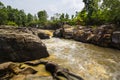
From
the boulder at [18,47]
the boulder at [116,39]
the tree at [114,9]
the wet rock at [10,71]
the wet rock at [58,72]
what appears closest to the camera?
the wet rock at [58,72]

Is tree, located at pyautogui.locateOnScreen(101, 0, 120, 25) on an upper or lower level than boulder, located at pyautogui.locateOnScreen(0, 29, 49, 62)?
upper

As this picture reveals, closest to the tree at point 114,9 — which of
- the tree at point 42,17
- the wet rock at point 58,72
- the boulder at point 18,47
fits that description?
the boulder at point 18,47

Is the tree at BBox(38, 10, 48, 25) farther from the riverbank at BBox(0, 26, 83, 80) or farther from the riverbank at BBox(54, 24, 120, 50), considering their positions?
the riverbank at BBox(0, 26, 83, 80)

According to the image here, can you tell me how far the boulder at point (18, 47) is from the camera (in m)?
19.4

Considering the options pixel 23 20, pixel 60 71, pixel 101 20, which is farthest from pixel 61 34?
pixel 23 20

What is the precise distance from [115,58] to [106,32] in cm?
1080

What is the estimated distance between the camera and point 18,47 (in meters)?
20.0

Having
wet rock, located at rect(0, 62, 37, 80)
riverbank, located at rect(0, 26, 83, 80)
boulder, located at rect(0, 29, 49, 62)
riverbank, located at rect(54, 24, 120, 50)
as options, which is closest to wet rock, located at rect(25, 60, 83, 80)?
riverbank, located at rect(0, 26, 83, 80)

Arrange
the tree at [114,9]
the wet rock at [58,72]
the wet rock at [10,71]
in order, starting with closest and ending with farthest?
1. the wet rock at [58,72]
2. the wet rock at [10,71]
3. the tree at [114,9]

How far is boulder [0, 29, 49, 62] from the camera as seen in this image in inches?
763

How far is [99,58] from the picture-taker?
2270 centimetres

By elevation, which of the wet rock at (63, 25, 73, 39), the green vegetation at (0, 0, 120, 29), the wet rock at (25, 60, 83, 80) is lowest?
the wet rock at (25, 60, 83, 80)

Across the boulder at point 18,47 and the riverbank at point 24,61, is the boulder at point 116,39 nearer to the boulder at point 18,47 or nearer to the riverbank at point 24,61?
the riverbank at point 24,61

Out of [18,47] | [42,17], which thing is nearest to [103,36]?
[18,47]
